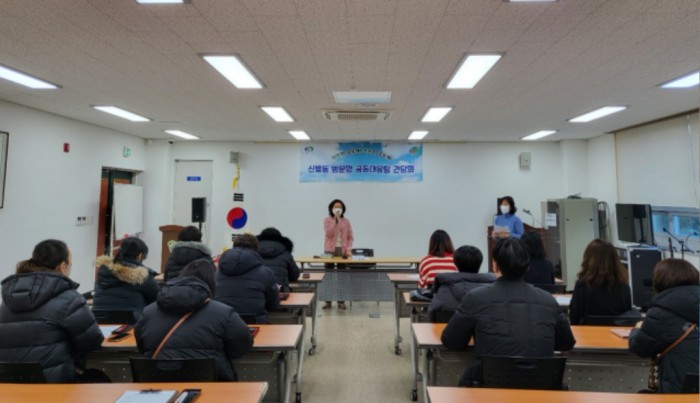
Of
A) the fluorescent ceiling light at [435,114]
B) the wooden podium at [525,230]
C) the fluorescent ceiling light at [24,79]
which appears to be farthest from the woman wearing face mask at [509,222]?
the fluorescent ceiling light at [24,79]

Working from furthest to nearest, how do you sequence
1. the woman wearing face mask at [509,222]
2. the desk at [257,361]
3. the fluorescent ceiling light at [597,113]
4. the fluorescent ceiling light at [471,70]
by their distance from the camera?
the woman wearing face mask at [509,222] < the fluorescent ceiling light at [597,113] < the fluorescent ceiling light at [471,70] < the desk at [257,361]

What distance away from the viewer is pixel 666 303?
1.78 meters

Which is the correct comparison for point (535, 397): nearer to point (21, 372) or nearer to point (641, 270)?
point (21, 372)

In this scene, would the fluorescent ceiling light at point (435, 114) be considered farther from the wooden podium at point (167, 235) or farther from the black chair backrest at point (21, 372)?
the wooden podium at point (167, 235)

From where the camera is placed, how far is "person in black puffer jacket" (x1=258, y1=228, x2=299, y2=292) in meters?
3.63

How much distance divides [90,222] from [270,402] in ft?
17.0

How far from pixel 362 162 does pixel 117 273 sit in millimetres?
5352

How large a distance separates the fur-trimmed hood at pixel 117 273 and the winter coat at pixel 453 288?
7.39 feet

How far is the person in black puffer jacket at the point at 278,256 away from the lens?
3631mm

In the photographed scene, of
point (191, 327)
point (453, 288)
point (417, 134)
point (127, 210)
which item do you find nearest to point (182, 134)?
point (127, 210)

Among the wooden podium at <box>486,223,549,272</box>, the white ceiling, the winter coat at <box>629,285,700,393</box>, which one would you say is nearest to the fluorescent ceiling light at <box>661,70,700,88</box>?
the white ceiling

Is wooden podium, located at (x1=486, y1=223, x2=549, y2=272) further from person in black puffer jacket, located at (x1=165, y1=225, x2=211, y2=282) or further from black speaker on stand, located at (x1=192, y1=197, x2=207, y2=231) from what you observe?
black speaker on stand, located at (x1=192, y1=197, x2=207, y2=231)

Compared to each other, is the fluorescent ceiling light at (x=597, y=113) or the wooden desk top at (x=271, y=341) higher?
the fluorescent ceiling light at (x=597, y=113)

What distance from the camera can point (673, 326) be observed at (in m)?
1.75
